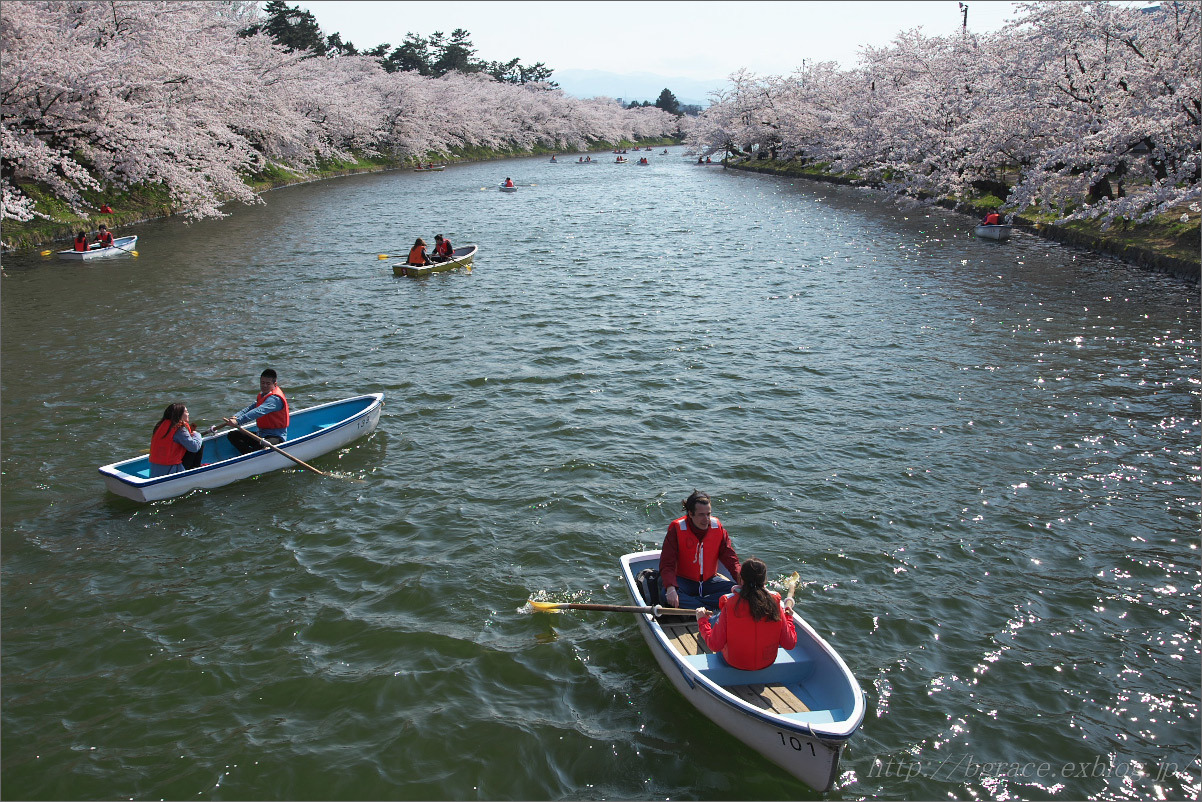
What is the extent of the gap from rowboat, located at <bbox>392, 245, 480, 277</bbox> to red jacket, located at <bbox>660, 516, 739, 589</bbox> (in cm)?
2159

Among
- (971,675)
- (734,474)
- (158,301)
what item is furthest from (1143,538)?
(158,301)

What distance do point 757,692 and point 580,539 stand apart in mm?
4248

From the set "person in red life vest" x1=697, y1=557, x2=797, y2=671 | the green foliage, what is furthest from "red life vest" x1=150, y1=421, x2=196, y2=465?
the green foliage

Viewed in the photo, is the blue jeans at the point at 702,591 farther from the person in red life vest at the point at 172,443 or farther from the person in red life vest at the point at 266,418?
the person in red life vest at the point at 172,443

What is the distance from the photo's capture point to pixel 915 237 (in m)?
37.4

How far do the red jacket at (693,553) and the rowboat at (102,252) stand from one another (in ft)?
98.1

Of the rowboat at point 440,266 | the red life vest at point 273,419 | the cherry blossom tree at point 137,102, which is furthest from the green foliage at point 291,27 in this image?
the red life vest at point 273,419

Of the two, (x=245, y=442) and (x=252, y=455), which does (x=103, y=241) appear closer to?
(x=245, y=442)

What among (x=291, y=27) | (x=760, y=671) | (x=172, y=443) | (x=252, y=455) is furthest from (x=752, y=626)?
(x=291, y=27)

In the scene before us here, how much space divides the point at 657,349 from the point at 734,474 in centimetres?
759

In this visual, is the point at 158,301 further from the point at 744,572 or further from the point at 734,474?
the point at 744,572

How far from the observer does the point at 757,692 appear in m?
7.77

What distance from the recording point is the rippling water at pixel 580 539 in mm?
7695

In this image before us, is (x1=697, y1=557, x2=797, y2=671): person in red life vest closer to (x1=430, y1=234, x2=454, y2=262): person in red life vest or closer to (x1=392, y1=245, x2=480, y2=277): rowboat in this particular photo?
(x1=392, y1=245, x2=480, y2=277): rowboat
